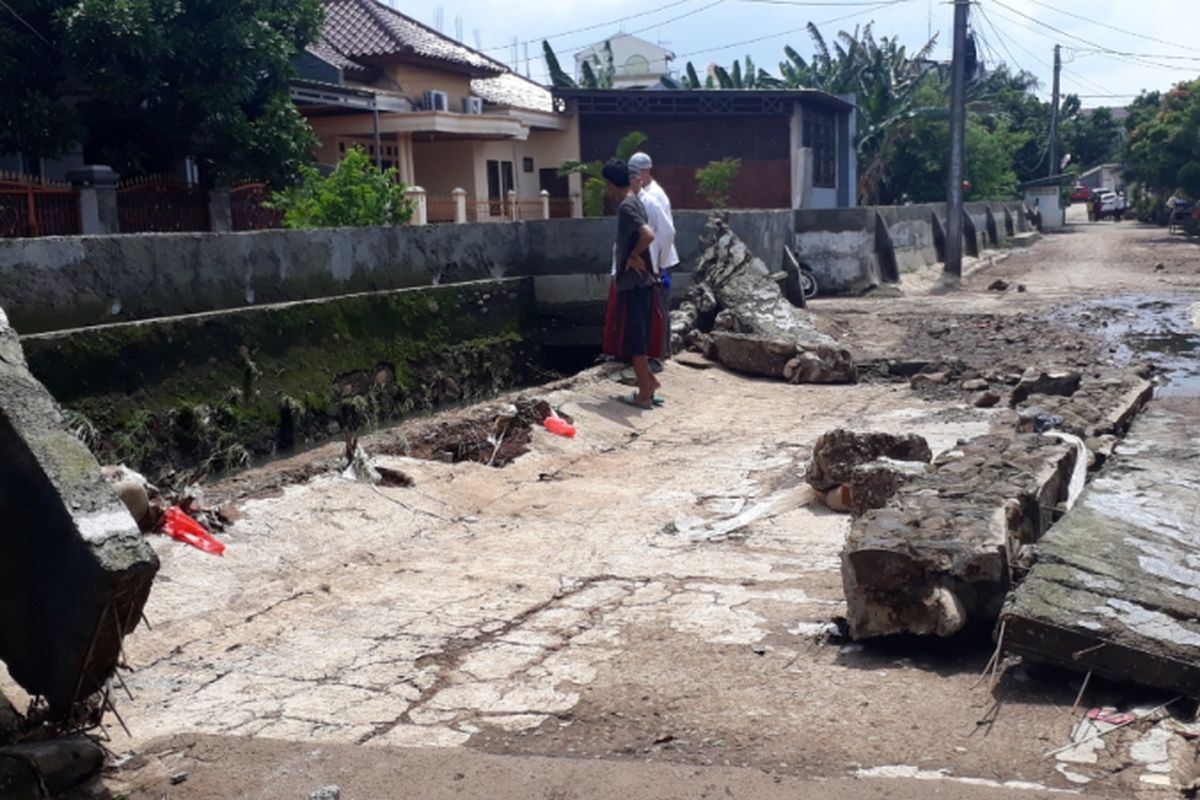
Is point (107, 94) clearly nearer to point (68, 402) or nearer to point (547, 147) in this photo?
point (68, 402)

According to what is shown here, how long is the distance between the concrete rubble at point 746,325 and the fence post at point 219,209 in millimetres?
7353

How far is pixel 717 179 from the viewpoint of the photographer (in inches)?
1152

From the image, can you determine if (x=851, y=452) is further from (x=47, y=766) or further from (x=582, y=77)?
(x=582, y=77)

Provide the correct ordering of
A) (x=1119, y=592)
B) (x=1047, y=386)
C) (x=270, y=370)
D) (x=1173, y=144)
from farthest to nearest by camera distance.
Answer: (x=1173, y=144) < (x=1047, y=386) < (x=270, y=370) < (x=1119, y=592)

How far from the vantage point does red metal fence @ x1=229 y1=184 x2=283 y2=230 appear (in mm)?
18266

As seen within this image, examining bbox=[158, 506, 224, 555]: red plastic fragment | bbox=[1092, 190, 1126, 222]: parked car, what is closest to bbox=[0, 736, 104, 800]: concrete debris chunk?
bbox=[158, 506, 224, 555]: red plastic fragment

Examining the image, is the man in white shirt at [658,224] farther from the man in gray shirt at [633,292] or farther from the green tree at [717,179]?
the green tree at [717,179]

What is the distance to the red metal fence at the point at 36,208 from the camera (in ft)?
44.7

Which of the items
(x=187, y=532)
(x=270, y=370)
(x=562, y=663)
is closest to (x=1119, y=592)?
(x=562, y=663)

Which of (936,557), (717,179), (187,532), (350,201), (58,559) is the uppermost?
(717,179)

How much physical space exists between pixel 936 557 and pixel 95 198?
1273 centimetres

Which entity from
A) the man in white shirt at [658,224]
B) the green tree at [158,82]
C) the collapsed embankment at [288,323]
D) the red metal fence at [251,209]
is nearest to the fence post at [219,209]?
the red metal fence at [251,209]

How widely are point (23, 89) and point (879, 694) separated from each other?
16.5 m

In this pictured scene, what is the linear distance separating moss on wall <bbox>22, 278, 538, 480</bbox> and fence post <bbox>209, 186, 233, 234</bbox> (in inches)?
239
